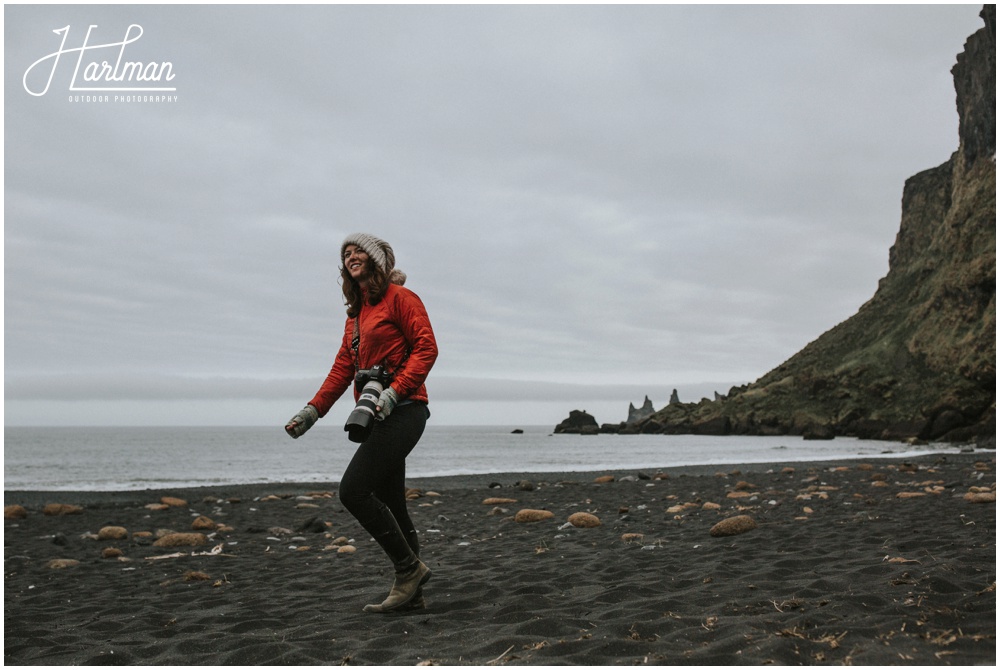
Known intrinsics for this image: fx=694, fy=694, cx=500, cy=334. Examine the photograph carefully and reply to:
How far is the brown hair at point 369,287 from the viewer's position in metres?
4.96

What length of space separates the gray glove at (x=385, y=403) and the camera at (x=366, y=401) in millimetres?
26

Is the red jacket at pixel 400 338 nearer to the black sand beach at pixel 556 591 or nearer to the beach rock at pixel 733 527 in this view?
the black sand beach at pixel 556 591

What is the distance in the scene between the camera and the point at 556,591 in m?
5.48

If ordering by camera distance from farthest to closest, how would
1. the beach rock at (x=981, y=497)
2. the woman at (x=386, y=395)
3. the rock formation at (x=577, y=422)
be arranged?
1. the rock formation at (x=577, y=422)
2. the beach rock at (x=981, y=497)
3. the woman at (x=386, y=395)

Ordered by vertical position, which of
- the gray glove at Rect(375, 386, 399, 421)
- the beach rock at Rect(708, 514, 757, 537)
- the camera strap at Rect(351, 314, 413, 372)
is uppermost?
the camera strap at Rect(351, 314, 413, 372)

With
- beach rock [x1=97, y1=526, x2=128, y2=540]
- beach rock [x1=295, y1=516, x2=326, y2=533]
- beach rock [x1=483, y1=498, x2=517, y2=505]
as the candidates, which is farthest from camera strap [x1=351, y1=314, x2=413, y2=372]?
beach rock [x1=483, y1=498, x2=517, y2=505]

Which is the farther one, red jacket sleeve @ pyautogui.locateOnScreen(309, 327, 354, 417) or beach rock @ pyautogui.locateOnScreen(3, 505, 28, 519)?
beach rock @ pyautogui.locateOnScreen(3, 505, 28, 519)

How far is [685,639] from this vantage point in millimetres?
3891

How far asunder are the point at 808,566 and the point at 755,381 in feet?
378

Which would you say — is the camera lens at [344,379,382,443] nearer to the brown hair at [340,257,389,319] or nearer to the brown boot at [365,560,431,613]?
the brown hair at [340,257,389,319]

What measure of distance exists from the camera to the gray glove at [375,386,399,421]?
26mm

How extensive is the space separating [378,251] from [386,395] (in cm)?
109

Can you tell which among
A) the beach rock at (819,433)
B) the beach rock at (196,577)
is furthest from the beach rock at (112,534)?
the beach rock at (819,433)

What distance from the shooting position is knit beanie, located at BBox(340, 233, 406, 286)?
16.4ft
